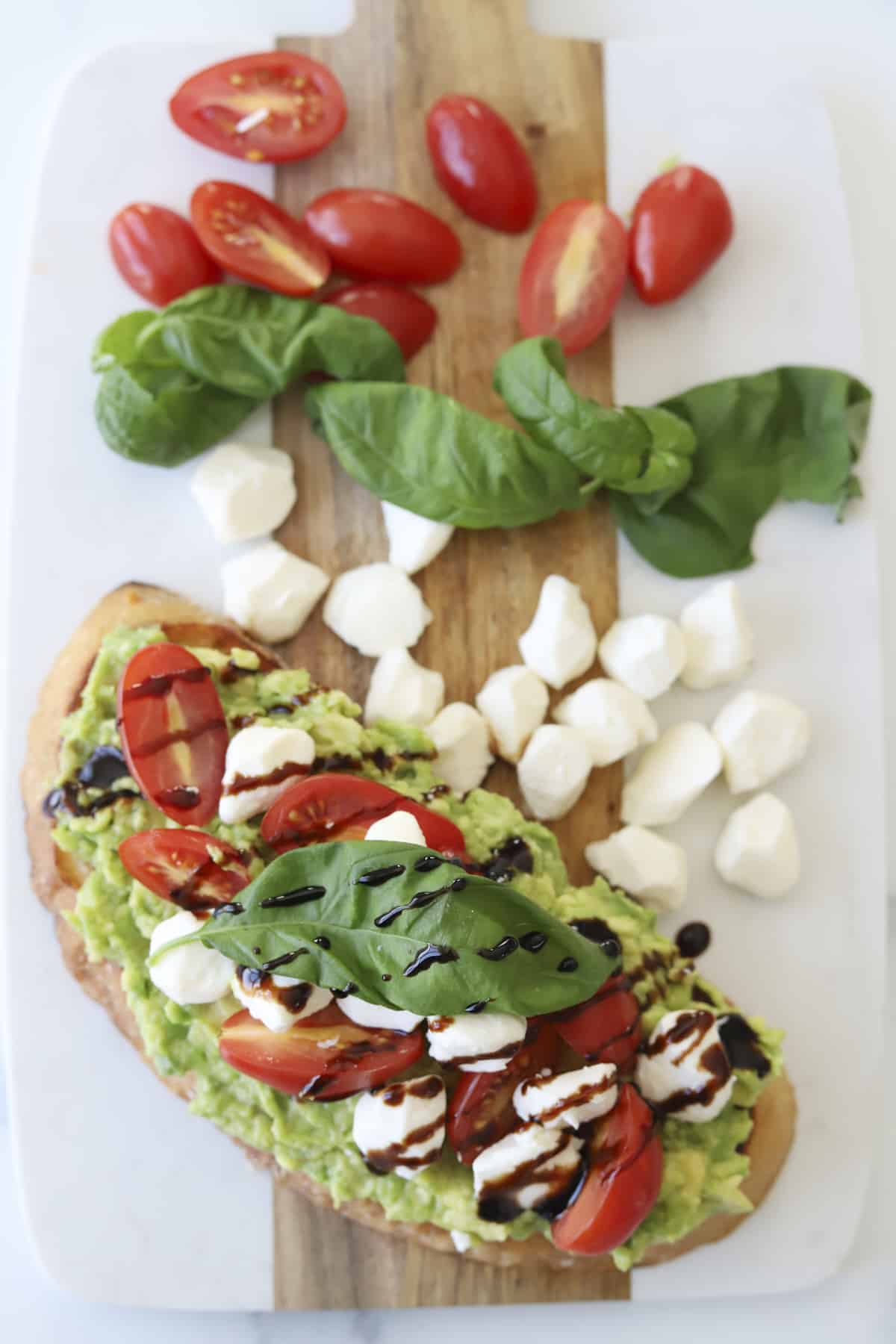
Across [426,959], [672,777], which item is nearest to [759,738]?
[672,777]

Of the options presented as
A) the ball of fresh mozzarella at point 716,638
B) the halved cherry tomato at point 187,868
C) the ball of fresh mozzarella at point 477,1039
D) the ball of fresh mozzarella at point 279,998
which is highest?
the ball of fresh mozzarella at point 716,638

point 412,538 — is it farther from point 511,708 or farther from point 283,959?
point 283,959

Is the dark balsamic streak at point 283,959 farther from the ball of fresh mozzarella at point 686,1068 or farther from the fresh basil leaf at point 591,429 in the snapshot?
the fresh basil leaf at point 591,429

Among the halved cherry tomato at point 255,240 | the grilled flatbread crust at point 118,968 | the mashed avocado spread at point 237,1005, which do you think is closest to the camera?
the mashed avocado spread at point 237,1005

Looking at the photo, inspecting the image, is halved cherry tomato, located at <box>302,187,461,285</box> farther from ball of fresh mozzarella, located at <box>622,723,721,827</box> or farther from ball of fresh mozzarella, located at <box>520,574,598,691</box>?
ball of fresh mozzarella, located at <box>622,723,721,827</box>


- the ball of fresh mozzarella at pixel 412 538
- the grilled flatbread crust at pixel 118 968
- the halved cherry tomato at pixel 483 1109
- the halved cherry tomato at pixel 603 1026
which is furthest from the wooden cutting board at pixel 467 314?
the halved cherry tomato at pixel 483 1109

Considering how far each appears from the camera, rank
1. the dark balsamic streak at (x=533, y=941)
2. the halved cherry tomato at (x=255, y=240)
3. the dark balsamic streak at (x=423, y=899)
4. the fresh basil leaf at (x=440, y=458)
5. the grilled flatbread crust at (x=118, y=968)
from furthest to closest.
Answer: the halved cherry tomato at (x=255, y=240), the fresh basil leaf at (x=440, y=458), the grilled flatbread crust at (x=118, y=968), the dark balsamic streak at (x=533, y=941), the dark balsamic streak at (x=423, y=899)

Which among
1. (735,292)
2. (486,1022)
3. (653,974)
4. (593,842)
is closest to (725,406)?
(735,292)
